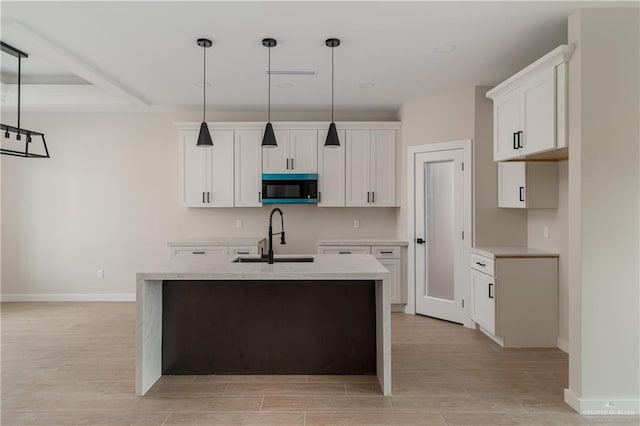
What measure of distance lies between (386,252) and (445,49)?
255 centimetres

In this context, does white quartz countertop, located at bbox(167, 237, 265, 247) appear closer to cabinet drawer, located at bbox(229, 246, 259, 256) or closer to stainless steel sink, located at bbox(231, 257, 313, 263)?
cabinet drawer, located at bbox(229, 246, 259, 256)

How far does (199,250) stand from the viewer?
17.5ft

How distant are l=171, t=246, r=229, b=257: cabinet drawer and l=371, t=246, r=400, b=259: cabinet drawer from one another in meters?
1.86

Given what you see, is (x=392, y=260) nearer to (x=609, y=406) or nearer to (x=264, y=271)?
(x=264, y=271)

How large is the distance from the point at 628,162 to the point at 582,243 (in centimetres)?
59

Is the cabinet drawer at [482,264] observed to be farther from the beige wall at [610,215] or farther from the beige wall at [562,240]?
the beige wall at [610,215]

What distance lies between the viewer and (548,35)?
330 cm

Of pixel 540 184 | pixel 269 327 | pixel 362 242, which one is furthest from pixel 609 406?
pixel 362 242

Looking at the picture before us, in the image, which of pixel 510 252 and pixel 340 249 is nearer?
pixel 510 252

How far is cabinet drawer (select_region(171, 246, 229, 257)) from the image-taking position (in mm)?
5320

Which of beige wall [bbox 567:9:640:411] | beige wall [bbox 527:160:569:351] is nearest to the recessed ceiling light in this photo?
beige wall [bbox 567:9:640:411]

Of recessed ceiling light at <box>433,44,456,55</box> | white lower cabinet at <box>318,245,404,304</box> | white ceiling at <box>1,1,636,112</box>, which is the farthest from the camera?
white lower cabinet at <box>318,245,404,304</box>

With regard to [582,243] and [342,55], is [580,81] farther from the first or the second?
[342,55]

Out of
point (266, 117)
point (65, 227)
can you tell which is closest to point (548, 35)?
point (266, 117)
